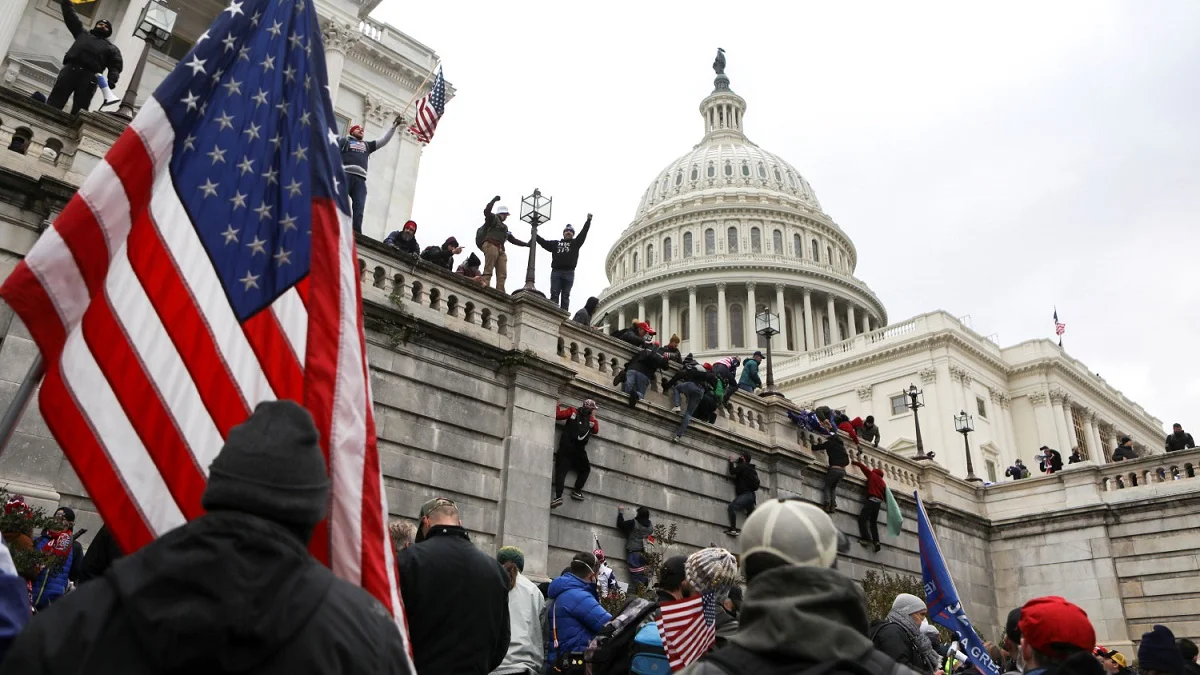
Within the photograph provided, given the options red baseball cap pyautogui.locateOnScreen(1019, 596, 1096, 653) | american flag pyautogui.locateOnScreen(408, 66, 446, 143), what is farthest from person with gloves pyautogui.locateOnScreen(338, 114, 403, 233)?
red baseball cap pyautogui.locateOnScreen(1019, 596, 1096, 653)

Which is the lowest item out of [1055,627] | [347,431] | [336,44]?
[1055,627]

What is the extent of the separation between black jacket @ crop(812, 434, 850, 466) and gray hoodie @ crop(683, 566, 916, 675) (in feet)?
61.9

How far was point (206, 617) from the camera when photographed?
2150 millimetres

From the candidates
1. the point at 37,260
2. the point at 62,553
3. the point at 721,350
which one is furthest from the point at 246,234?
the point at 721,350

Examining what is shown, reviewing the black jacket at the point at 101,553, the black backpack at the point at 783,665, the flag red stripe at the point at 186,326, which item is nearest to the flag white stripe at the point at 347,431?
the flag red stripe at the point at 186,326

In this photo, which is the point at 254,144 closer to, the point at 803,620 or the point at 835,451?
the point at 803,620

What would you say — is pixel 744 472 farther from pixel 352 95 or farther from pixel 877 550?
pixel 352 95

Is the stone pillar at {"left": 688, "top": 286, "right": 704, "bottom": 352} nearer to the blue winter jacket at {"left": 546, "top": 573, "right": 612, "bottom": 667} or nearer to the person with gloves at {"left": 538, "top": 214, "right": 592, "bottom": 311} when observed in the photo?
the person with gloves at {"left": 538, "top": 214, "right": 592, "bottom": 311}

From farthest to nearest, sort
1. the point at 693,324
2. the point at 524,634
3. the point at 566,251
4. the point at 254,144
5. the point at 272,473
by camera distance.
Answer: the point at 693,324
the point at 566,251
the point at 524,634
the point at 254,144
the point at 272,473

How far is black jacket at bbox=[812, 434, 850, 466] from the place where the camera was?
69.1 feet

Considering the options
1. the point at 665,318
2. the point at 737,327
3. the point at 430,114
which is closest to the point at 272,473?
the point at 430,114

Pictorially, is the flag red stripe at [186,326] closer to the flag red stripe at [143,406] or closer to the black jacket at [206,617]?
the flag red stripe at [143,406]

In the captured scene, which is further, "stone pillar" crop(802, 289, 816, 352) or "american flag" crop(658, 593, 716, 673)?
"stone pillar" crop(802, 289, 816, 352)

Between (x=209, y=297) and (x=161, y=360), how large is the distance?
0.42 metres
